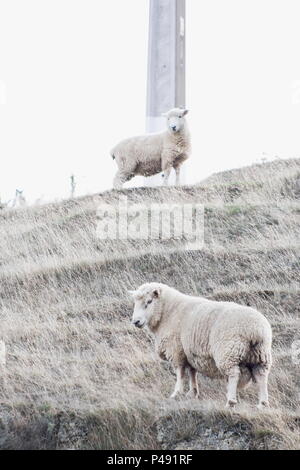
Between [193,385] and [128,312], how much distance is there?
3.42 meters

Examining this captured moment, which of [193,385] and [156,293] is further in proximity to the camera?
[156,293]

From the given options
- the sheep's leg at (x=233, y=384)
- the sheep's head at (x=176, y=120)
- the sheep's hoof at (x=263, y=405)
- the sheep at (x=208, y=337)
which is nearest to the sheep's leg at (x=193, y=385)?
the sheep at (x=208, y=337)

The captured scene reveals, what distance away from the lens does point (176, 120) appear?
17.0 metres

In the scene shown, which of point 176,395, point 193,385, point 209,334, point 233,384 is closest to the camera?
point 233,384

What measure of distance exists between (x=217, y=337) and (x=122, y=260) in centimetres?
623

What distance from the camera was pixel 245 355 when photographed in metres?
8.48

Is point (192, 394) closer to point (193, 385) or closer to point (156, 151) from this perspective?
point (193, 385)

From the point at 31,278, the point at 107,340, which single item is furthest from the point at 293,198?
the point at 107,340

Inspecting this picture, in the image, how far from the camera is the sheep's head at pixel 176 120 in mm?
16875

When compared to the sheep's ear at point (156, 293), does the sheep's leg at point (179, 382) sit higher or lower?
lower

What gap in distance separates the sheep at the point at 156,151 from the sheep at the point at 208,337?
764cm

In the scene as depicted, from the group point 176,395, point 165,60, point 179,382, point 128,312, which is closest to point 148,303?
point 179,382

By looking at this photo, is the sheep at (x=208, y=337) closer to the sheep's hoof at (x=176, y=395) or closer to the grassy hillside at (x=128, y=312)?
the sheep's hoof at (x=176, y=395)

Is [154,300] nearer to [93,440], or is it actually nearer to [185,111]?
[93,440]
